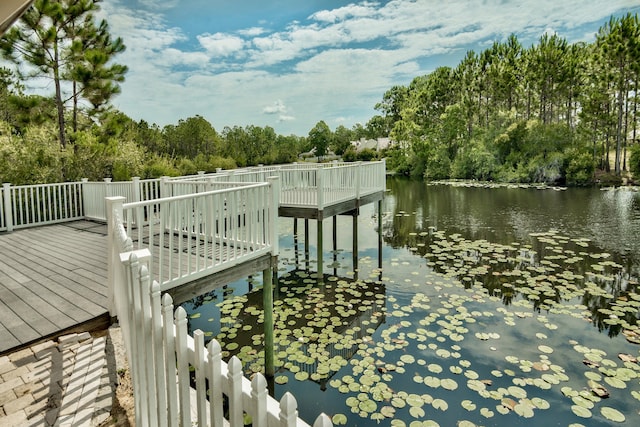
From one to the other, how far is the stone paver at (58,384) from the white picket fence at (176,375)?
0.61m

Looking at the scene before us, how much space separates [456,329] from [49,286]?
5.63 m

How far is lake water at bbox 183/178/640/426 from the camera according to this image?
4027 millimetres

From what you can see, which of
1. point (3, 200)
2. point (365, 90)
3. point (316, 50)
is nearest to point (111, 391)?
point (3, 200)

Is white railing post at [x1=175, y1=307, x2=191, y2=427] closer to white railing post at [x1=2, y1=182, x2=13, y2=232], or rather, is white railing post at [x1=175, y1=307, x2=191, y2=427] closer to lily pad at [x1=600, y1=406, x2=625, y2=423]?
lily pad at [x1=600, y1=406, x2=625, y2=423]

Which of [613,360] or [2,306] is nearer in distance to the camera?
[2,306]

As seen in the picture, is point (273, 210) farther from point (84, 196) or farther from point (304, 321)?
point (84, 196)

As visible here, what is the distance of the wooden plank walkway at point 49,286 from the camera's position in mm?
3209

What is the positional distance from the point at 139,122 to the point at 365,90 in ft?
110

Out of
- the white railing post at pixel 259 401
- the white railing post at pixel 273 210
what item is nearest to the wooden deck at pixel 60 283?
the white railing post at pixel 273 210

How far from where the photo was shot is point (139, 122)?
40.7 meters

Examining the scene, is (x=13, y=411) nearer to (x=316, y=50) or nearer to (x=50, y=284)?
(x=50, y=284)

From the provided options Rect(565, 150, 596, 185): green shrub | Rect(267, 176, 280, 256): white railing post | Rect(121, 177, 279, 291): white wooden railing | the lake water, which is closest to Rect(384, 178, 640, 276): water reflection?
the lake water

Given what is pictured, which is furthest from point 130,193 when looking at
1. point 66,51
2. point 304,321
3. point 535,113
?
point 535,113

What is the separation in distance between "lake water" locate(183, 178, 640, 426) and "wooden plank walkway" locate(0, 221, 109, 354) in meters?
2.09
